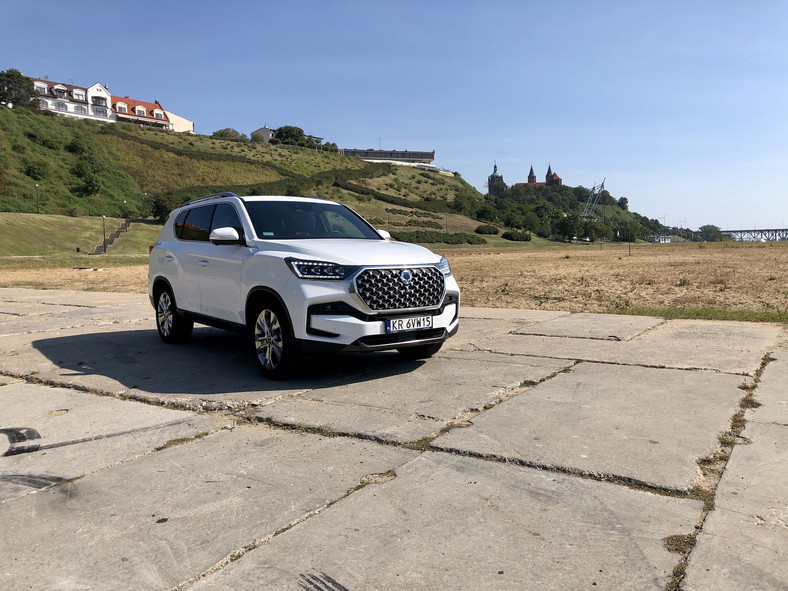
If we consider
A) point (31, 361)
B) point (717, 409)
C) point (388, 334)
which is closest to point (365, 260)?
point (388, 334)

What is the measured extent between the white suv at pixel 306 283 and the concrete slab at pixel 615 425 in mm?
1359

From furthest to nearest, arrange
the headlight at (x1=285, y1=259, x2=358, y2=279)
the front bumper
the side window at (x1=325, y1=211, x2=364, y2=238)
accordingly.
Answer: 1. the side window at (x1=325, y1=211, x2=364, y2=238)
2. the headlight at (x1=285, y1=259, x2=358, y2=279)
3. the front bumper

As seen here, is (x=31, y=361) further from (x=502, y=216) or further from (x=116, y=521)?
(x=502, y=216)

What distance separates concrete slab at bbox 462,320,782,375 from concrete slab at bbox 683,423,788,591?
8.68 feet

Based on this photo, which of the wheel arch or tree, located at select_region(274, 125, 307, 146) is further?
tree, located at select_region(274, 125, 307, 146)

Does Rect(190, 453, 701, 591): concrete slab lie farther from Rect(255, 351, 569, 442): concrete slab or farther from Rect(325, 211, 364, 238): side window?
Rect(325, 211, 364, 238): side window

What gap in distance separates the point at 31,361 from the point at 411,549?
20.1ft

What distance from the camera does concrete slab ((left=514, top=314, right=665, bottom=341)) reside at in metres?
8.20

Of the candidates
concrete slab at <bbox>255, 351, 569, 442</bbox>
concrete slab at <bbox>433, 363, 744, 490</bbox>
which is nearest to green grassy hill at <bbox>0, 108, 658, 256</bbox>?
concrete slab at <bbox>255, 351, 569, 442</bbox>

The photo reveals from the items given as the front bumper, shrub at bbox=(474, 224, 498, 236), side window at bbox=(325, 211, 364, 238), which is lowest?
the front bumper

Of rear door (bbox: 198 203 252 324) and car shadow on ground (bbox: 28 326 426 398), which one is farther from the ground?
rear door (bbox: 198 203 252 324)

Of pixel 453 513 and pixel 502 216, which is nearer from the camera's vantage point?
pixel 453 513

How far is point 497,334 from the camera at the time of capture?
8.56m

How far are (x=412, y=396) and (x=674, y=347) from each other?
3.64 meters
